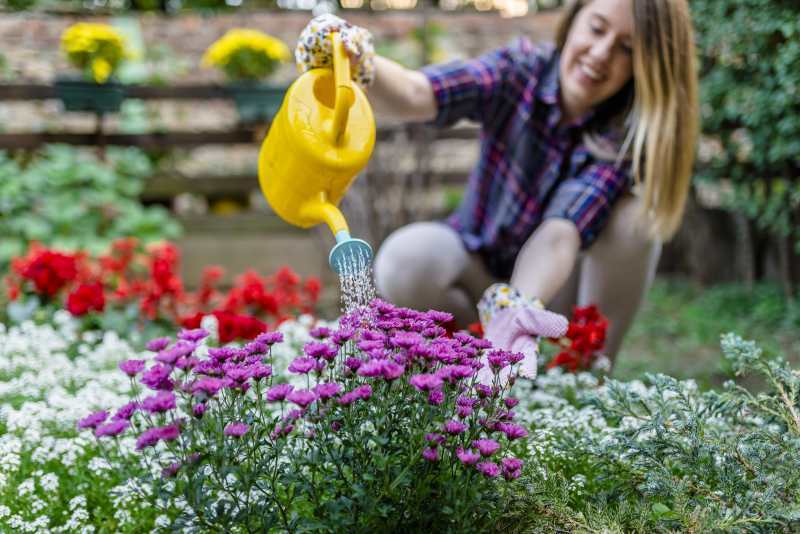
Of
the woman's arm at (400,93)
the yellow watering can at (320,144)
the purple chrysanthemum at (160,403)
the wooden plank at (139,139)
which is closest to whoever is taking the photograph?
the purple chrysanthemum at (160,403)

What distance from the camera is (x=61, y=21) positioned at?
639 centimetres

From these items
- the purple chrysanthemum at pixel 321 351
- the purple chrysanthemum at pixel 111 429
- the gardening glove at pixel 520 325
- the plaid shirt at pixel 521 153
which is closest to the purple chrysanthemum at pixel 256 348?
the purple chrysanthemum at pixel 321 351

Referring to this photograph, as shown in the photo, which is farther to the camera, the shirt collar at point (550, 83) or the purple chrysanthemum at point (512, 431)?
the shirt collar at point (550, 83)

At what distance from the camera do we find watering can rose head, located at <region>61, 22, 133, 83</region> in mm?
4746

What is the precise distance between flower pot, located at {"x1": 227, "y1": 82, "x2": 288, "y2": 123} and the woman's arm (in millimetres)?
2999

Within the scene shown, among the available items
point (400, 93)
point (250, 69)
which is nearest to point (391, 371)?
point (400, 93)

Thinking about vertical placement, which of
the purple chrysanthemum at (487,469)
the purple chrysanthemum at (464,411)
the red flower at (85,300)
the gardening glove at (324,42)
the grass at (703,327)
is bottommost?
the grass at (703,327)

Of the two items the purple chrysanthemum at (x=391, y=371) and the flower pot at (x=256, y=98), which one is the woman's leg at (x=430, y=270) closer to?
the purple chrysanthemum at (x=391, y=371)

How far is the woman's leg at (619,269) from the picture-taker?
7.29 feet

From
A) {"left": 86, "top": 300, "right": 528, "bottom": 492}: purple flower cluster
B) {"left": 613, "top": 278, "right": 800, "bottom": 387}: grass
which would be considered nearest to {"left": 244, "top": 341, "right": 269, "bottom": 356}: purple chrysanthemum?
{"left": 86, "top": 300, "right": 528, "bottom": 492}: purple flower cluster

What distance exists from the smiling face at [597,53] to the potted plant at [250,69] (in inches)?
121

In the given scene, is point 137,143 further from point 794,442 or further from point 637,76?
point 794,442

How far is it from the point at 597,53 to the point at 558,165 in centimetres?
38

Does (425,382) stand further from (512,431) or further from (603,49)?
(603,49)
